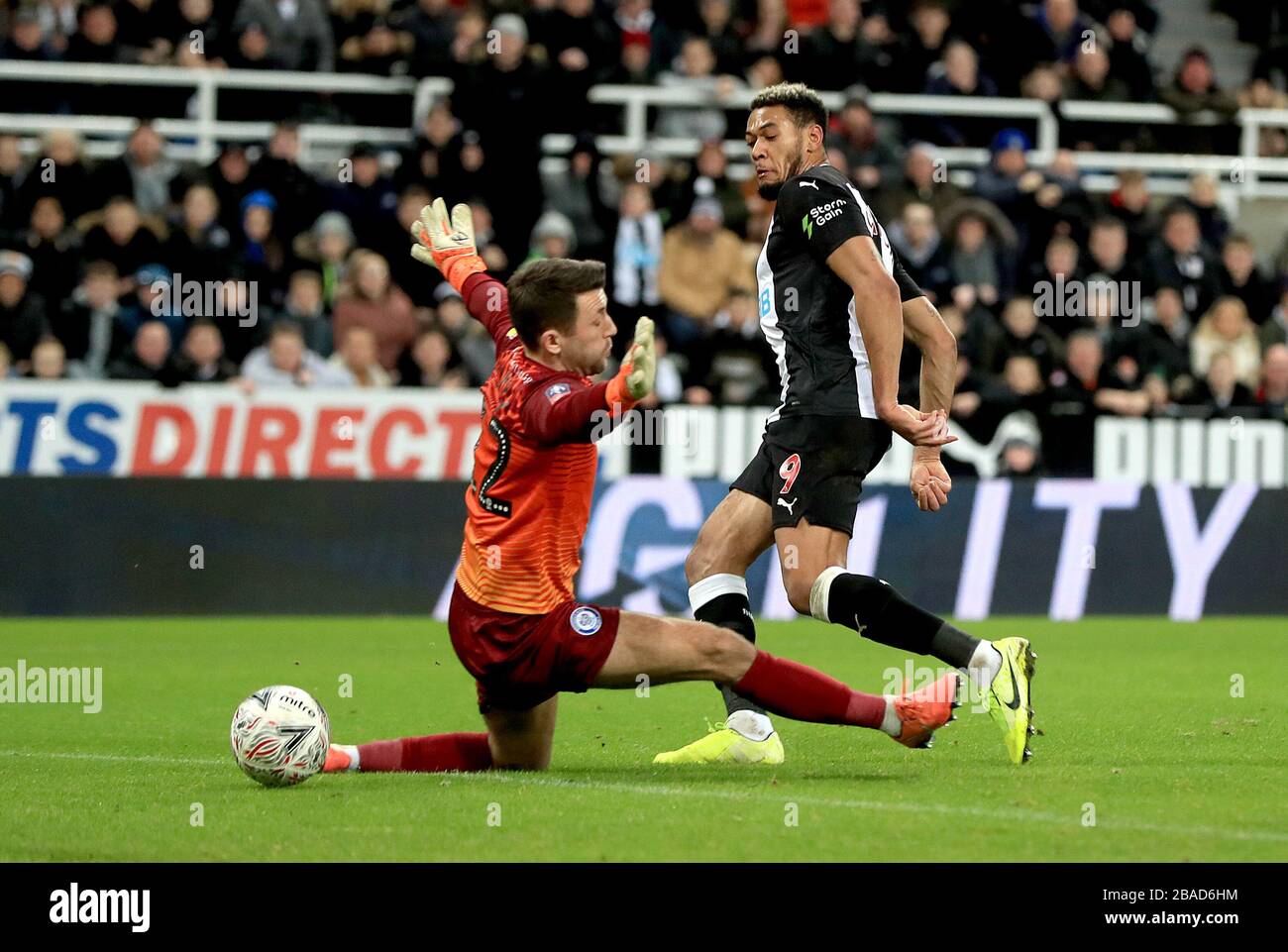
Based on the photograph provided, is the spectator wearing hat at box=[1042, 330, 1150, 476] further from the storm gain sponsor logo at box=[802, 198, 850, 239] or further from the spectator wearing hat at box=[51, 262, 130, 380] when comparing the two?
the storm gain sponsor logo at box=[802, 198, 850, 239]

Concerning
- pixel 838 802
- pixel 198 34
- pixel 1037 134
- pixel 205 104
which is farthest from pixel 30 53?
pixel 838 802

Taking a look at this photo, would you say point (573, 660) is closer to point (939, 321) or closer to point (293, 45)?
point (939, 321)

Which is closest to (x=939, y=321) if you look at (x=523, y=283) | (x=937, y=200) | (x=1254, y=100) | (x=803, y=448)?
(x=803, y=448)

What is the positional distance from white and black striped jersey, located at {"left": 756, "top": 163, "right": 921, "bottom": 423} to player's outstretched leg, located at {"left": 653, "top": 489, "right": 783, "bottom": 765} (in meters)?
0.41

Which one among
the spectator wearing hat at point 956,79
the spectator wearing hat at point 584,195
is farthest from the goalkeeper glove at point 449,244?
the spectator wearing hat at point 956,79

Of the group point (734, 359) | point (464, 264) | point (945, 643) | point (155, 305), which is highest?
point (155, 305)

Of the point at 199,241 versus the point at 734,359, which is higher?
the point at 199,241

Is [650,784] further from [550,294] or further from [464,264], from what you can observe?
[464,264]

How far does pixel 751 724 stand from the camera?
762cm

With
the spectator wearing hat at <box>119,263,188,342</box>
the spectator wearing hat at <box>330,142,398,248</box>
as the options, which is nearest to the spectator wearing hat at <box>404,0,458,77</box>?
the spectator wearing hat at <box>330,142,398,248</box>

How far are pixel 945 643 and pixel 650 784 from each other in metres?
1.17

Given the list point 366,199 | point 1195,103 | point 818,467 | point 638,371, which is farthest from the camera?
point 1195,103

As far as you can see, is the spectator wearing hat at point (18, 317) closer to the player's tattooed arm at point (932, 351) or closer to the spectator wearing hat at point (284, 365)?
the spectator wearing hat at point (284, 365)

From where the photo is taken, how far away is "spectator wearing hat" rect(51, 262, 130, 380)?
1511 centimetres
